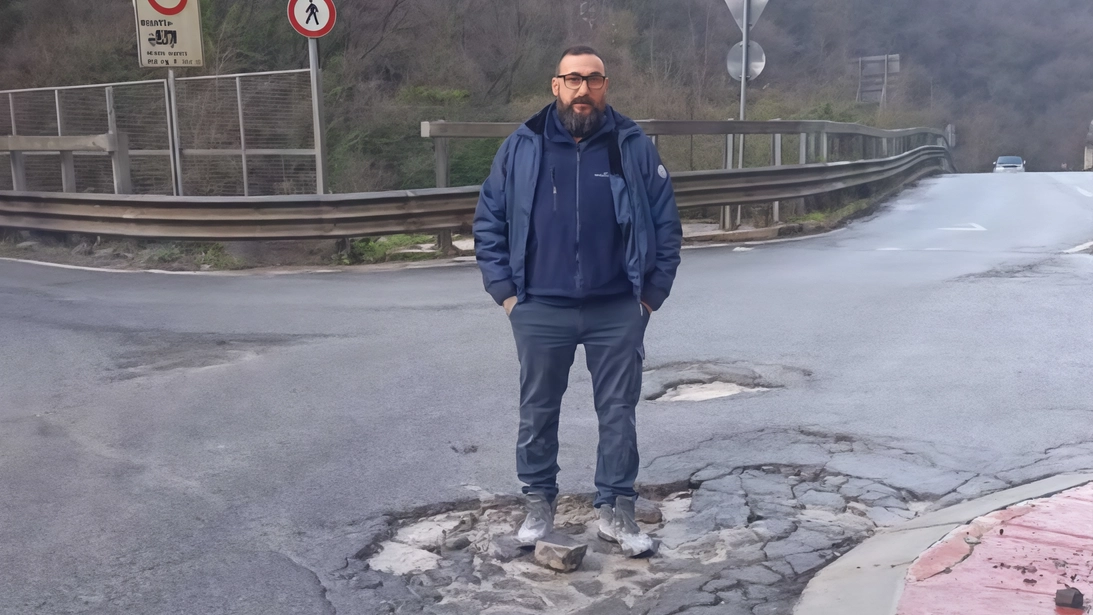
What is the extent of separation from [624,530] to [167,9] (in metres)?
Answer: 11.9

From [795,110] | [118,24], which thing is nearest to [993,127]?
[795,110]

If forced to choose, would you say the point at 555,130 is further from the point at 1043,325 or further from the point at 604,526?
the point at 1043,325

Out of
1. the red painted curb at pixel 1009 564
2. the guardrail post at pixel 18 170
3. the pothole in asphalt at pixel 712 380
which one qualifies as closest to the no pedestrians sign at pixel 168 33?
the guardrail post at pixel 18 170

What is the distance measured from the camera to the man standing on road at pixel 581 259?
429 cm

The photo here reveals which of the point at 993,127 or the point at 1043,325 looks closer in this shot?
the point at 1043,325

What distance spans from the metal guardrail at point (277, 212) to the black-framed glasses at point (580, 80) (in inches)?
348

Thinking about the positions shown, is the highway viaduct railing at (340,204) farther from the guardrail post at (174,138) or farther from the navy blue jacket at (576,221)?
the navy blue jacket at (576,221)

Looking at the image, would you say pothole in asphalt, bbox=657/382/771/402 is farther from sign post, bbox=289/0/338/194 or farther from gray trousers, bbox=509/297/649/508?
sign post, bbox=289/0/338/194

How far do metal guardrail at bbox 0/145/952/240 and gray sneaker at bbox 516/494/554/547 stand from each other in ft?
28.8

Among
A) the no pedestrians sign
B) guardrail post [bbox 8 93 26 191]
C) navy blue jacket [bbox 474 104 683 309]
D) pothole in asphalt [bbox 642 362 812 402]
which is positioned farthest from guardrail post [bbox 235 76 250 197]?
navy blue jacket [bbox 474 104 683 309]

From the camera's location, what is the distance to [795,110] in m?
33.7

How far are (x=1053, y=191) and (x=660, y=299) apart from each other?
76.4 ft

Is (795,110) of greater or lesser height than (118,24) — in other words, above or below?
below

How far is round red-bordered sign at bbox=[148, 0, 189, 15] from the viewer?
14120 millimetres
